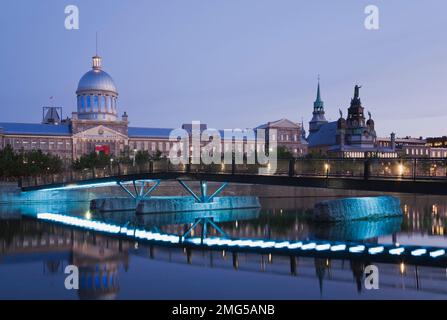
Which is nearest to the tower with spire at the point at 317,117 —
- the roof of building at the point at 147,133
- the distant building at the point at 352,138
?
the distant building at the point at 352,138

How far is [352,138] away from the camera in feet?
468

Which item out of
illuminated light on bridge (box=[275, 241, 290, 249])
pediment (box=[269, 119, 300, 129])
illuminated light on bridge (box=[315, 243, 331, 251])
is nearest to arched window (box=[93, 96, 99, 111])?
pediment (box=[269, 119, 300, 129])

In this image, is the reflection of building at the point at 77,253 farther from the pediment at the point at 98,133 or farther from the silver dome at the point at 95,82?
the silver dome at the point at 95,82

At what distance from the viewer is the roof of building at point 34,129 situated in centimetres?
11740

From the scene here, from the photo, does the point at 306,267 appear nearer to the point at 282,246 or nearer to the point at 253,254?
the point at 253,254

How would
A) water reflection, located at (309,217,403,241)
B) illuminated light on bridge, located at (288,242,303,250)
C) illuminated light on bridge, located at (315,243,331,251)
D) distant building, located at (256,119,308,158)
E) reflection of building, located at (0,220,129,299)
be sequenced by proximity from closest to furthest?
reflection of building, located at (0,220,129,299) < illuminated light on bridge, located at (315,243,331,251) < illuminated light on bridge, located at (288,242,303,250) < water reflection, located at (309,217,403,241) < distant building, located at (256,119,308,158)

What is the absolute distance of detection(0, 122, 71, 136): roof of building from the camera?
385 feet

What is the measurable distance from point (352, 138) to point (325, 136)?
14.2 metres

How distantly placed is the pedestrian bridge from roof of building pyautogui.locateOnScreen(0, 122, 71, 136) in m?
76.9

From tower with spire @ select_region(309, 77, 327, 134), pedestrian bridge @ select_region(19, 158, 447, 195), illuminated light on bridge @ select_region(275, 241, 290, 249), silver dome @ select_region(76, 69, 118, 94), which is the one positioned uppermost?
silver dome @ select_region(76, 69, 118, 94)

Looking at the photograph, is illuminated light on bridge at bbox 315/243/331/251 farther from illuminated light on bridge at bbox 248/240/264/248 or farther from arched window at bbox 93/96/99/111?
arched window at bbox 93/96/99/111

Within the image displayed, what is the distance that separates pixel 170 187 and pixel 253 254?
5705cm

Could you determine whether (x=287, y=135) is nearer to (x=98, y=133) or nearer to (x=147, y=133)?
(x=147, y=133)

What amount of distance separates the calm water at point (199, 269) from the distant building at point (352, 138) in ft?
316
